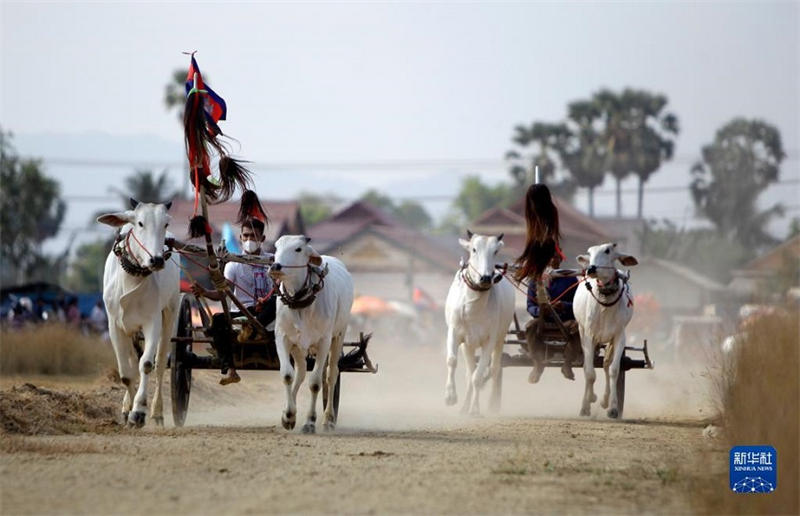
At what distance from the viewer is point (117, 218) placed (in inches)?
539

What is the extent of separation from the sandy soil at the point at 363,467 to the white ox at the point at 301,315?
511 millimetres

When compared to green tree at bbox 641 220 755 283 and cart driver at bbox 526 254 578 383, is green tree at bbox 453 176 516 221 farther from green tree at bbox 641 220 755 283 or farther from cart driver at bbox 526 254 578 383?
cart driver at bbox 526 254 578 383

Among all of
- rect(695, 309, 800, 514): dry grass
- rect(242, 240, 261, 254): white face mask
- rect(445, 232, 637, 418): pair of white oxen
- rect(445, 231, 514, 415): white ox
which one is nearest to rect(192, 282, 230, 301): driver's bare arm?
rect(242, 240, 261, 254): white face mask

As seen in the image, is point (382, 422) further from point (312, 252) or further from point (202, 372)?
point (202, 372)

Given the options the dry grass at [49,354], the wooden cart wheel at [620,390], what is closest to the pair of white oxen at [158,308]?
the wooden cart wheel at [620,390]

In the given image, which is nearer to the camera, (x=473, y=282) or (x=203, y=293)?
(x=203, y=293)

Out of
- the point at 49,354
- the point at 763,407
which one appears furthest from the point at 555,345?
the point at 49,354

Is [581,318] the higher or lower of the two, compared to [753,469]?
higher

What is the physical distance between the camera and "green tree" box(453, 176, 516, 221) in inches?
5404

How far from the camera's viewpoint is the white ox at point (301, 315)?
13.6 meters

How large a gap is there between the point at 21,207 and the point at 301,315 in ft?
175

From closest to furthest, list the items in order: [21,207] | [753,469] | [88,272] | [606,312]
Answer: [753,469] < [606,312] < [21,207] < [88,272]

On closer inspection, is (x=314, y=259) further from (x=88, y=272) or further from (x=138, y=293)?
(x=88, y=272)

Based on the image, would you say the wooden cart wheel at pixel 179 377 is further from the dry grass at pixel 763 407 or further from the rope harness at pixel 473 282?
the dry grass at pixel 763 407
